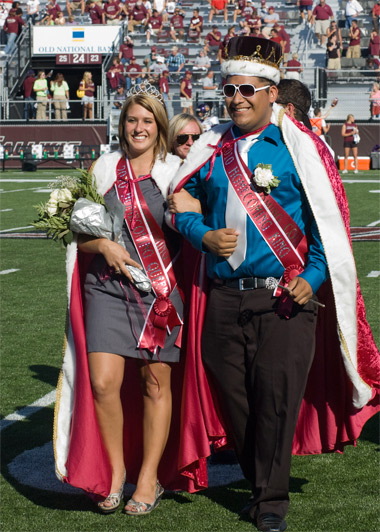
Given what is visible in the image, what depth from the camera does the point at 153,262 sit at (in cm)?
419

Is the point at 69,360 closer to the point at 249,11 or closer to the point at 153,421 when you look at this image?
the point at 153,421

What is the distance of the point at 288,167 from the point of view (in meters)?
3.91

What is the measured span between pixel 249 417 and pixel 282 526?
461 millimetres

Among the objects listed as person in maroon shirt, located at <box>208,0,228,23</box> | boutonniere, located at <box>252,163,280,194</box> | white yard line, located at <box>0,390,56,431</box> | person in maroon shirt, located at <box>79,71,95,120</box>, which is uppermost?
person in maroon shirt, located at <box>208,0,228,23</box>

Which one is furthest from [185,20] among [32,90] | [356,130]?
[356,130]

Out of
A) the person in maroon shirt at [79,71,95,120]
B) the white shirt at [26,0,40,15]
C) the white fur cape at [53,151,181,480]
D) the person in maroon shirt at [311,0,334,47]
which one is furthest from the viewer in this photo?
the white shirt at [26,0,40,15]

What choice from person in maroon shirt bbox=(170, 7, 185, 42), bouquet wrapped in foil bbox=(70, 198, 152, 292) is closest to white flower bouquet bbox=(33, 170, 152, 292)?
bouquet wrapped in foil bbox=(70, 198, 152, 292)

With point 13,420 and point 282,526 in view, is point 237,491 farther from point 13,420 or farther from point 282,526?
point 13,420

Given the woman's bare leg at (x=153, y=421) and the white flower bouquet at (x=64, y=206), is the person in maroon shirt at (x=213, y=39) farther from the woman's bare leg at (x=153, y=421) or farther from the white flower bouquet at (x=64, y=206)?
the woman's bare leg at (x=153, y=421)

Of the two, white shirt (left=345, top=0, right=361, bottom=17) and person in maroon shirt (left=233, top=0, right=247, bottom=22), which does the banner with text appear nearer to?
person in maroon shirt (left=233, top=0, right=247, bottom=22)

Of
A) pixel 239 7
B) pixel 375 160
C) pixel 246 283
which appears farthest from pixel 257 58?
pixel 239 7

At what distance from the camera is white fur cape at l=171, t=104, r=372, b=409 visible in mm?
3879

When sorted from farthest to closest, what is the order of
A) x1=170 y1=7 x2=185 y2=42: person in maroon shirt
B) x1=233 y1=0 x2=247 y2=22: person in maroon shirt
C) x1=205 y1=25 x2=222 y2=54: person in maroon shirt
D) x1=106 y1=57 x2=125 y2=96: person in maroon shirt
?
1. x1=170 y1=7 x2=185 y2=42: person in maroon shirt
2. x1=233 y1=0 x2=247 y2=22: person in maroon shirt
3. x1=205 y1=25 x2=222 y2=54: person in maroon shirt
4. x1=106 y1=57 x2=125 y2=96: person in maroon shirt

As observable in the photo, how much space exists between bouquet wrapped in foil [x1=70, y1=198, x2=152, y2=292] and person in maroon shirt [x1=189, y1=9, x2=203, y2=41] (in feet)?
103
